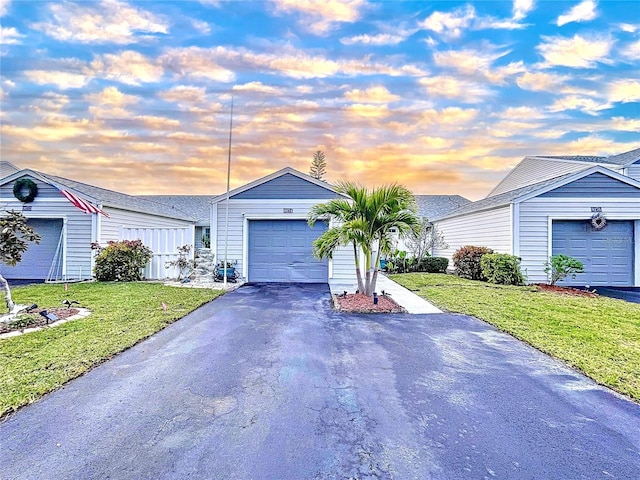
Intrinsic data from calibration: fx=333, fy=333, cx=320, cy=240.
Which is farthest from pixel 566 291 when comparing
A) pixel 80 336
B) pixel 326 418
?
pixel 80 336

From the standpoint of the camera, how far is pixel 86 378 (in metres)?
3.62

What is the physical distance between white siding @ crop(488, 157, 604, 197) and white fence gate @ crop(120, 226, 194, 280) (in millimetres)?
18342

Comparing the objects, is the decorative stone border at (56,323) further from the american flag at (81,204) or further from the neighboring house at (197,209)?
the neighboring house at (197,209)

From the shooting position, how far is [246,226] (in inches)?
471

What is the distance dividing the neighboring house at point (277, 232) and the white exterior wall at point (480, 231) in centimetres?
557

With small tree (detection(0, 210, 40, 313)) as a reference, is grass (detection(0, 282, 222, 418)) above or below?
below

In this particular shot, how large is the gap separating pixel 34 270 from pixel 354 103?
45.4 feet

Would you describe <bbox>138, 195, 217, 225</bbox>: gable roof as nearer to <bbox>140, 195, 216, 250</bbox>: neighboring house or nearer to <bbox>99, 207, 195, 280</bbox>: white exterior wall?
<bbox>140, 195, 216, 250</bbox>: neighboring house

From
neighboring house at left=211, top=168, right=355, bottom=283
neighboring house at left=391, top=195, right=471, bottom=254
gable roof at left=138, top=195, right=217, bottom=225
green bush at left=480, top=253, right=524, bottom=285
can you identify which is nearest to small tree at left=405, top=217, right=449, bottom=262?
neighboring house at left=391, top=195, right=471, bottom=254

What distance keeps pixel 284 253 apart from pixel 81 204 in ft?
22.7

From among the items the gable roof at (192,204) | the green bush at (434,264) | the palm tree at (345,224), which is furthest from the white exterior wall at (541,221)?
the gable roof at (192,204)

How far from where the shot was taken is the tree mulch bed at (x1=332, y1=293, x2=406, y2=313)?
709 cm

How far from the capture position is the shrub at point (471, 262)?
12883 millimetres

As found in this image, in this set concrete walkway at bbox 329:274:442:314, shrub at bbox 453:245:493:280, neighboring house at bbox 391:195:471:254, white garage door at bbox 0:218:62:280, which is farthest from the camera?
neighboring house at bbox 391:195:471:254
